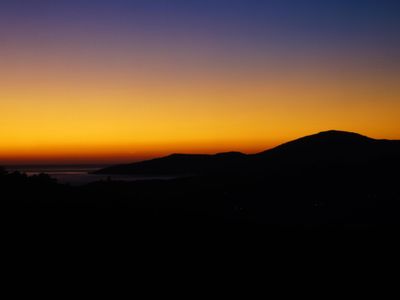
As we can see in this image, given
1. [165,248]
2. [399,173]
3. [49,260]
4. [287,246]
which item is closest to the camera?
[49,260]

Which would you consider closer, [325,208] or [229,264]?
[229,264]

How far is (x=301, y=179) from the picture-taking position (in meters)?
128

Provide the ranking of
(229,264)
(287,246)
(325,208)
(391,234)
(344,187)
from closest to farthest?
(229,264), (287,246), (391,234), (325,208), (344,187)

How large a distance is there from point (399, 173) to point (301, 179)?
2897 centimetres

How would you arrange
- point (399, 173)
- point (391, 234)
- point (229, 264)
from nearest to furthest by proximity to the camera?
point (229, 264), point (391, 234), point (399, 173)

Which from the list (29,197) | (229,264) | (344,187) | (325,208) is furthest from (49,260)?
(344,187)

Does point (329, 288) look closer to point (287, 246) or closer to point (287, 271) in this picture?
point (287, 271)

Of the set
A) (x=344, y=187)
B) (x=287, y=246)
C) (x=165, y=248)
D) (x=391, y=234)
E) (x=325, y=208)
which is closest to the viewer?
(x=165, y=248)

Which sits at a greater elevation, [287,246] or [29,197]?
[29,197]

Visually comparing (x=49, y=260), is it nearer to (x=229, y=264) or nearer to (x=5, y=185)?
(x=229, y=264)

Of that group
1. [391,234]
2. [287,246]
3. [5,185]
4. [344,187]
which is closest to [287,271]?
[287,246]

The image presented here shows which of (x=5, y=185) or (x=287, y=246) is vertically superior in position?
(x=5, y=185)

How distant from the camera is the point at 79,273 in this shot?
20.2 meters

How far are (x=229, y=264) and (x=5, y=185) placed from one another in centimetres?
2741
